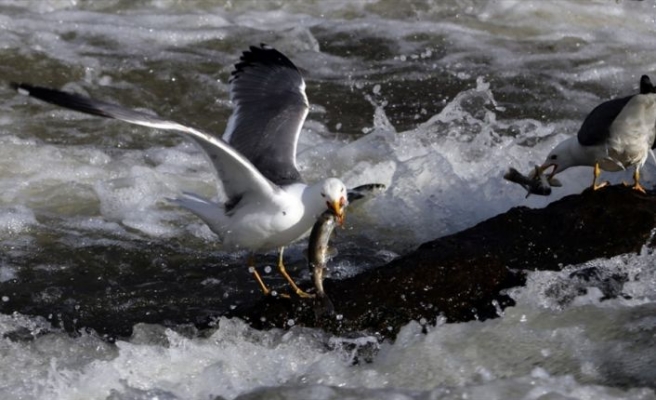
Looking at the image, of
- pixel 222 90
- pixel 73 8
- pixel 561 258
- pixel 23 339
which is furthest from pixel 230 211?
pixel 73 8

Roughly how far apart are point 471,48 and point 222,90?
236 cm

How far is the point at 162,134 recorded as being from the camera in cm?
801

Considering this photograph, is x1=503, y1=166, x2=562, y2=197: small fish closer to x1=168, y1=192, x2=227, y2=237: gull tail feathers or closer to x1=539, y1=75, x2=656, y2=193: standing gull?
x1=539, y1=75, x2=656, y2=193: standing gull

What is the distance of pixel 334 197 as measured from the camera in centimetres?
500

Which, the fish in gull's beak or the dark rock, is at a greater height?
the fish in gull's beak

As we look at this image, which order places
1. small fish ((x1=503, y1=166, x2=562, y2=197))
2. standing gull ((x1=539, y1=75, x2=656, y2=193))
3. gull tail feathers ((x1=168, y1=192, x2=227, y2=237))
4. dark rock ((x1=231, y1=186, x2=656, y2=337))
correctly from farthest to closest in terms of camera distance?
small fish ((x1=503, y1=166, x2=562, y2=197)), standing gull ((x1=539, y1=75, x2=656, y2=193)), gull tail feathers ((x1=168, y1=192, x2=227, y2=237)), dark rock ((x1=231, y1=186, x2=656, y2=337))

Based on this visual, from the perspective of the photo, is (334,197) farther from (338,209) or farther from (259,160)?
(259,160)

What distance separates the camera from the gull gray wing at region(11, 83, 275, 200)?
432 cm

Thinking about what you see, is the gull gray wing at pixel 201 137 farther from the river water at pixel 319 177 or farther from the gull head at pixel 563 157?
the gull head at pixel 563 157

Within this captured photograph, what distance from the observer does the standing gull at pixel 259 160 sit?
467cm

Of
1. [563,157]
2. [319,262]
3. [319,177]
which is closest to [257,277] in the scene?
[319,262]

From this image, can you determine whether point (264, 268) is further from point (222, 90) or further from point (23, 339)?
point (222, 90)

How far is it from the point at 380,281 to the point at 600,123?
65.2 inches

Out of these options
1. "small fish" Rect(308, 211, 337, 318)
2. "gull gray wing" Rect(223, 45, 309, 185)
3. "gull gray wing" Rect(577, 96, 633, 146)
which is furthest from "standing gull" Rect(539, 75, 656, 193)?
"small fish" Rect(308, 211, 337, 318)
